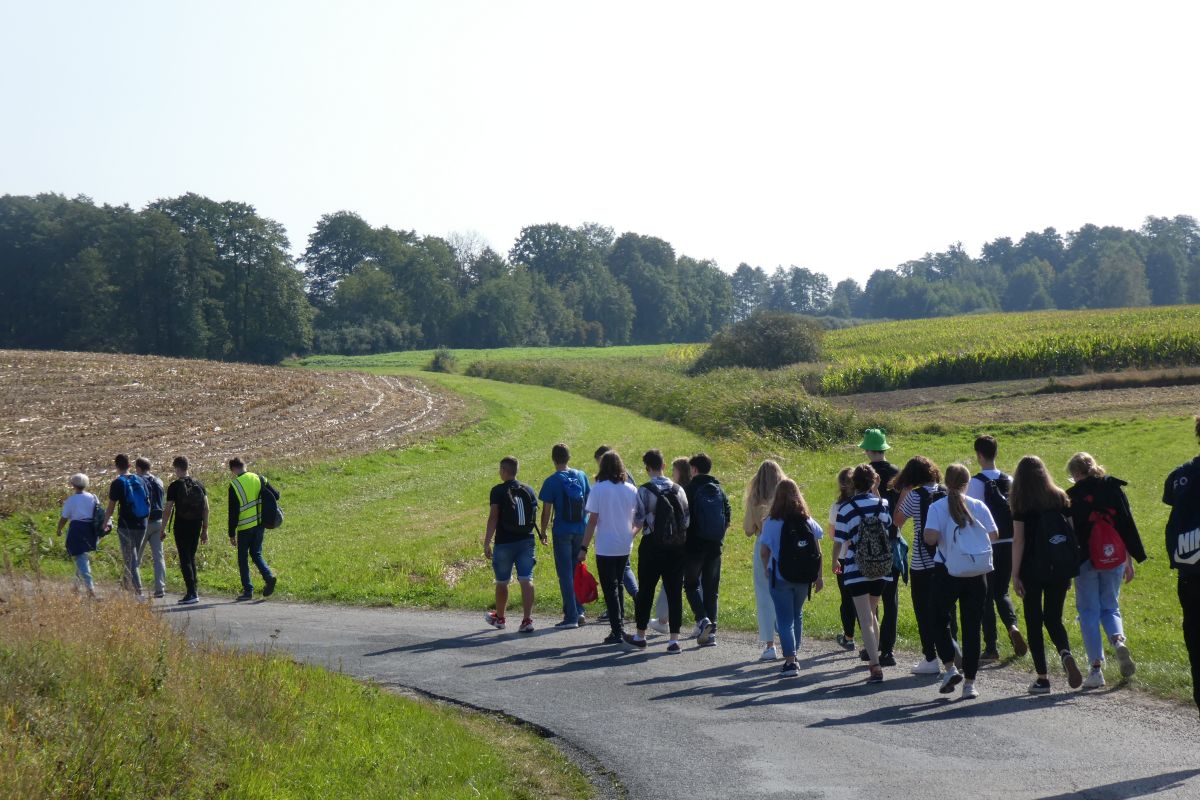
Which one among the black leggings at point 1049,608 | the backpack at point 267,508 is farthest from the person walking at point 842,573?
the backpack at point 267,508

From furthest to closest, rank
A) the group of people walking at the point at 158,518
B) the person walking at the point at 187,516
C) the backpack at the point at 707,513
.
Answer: the person walking at the point at 187,516 < the group of people walking at the point at 158,518 < the backpack at the point at 707,513

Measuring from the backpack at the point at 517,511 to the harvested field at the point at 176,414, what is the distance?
15470mm

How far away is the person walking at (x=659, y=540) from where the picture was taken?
493 inches

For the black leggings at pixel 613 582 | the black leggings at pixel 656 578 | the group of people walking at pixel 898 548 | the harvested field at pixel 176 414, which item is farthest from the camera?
the harvested field at pixel 176 414

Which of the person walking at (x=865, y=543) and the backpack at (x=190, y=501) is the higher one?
the backpack at (x=190, y=501)

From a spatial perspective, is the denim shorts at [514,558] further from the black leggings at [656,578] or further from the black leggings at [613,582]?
the black leggings at [656,578]

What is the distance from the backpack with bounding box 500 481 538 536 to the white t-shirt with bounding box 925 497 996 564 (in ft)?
16.6

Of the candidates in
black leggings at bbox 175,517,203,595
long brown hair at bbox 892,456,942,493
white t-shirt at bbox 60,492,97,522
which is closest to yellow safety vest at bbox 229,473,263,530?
black leggings at bbox 175,517,203,595

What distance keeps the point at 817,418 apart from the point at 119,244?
73103mm

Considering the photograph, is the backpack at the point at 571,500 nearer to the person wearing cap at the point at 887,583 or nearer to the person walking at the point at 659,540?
the person walking at the point at 659,540

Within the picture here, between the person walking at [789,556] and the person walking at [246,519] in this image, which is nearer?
the person walking at [789,556]

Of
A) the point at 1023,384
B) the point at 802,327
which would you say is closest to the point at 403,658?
the point at 1023,384

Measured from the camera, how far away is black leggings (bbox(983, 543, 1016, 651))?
Answer: 37.4 feet

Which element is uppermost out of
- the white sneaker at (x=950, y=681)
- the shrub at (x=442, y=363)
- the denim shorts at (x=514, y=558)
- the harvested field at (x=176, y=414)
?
the shrub at (x=442, y=363)
